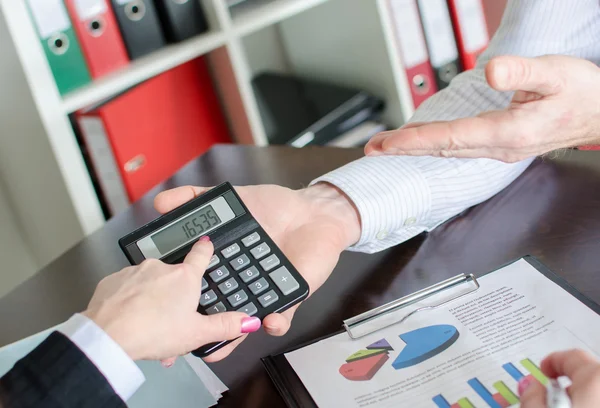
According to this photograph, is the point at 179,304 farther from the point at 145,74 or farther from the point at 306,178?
the point at 145,74

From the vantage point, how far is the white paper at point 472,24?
1.56 meters

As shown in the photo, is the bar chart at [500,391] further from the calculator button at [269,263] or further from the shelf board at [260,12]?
the shelf board at [260,12]

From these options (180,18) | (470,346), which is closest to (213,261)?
(470,346)

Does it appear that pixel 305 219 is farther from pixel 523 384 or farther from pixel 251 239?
pixel 523 384

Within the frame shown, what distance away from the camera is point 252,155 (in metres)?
1.01

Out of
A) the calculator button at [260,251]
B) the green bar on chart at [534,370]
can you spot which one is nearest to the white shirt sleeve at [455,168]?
the calculator button at [260,251]

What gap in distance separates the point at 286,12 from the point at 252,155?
2.25ft

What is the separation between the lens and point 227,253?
2.11 ft

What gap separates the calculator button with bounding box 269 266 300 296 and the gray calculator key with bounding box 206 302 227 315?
2.1 inches

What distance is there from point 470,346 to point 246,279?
0.21m

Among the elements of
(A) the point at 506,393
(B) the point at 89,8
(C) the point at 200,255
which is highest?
(B) the point at 89,8

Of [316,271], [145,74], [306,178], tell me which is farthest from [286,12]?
[316,271]

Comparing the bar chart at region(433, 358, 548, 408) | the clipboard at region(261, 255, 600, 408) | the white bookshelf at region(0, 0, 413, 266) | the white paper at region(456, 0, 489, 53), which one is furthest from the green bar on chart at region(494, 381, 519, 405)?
the white paper at region(456, 0, 489, 53)

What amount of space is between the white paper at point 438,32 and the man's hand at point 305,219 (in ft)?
3.01
